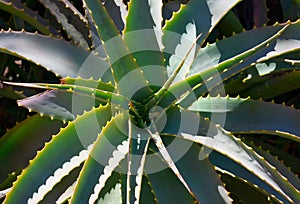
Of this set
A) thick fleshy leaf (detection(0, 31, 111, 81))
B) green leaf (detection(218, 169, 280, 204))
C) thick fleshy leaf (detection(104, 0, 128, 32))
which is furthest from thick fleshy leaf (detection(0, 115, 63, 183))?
green leaf (detection(218, 169, 280, 204))

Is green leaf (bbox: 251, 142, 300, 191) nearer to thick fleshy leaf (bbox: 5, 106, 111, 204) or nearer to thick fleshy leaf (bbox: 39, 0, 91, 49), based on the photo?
thick fleshy leaf (bbox: 5, 106, 111, 204)

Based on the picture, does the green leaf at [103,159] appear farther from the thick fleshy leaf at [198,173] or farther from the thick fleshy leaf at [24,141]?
the thick fleshy leaf at [24,141]

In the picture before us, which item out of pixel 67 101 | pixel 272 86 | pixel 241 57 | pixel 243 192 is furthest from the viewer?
pixel 272 86

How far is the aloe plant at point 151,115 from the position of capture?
0.79m

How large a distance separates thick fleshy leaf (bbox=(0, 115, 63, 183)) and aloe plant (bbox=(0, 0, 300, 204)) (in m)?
0.12

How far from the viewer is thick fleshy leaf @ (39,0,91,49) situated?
1.12 metres

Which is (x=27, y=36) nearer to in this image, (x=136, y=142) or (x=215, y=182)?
(x=136, y=142)

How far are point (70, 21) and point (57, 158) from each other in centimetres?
41

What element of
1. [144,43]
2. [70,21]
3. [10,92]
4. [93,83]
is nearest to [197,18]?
[144,43]

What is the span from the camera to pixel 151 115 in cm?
83

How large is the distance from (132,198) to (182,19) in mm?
353

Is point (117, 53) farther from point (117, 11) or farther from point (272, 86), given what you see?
point (272, 86)

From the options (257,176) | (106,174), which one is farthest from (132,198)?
(257,176)

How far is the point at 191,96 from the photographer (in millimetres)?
863
